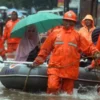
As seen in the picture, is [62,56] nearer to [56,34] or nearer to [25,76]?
[56,34]

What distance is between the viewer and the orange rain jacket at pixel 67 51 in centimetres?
991

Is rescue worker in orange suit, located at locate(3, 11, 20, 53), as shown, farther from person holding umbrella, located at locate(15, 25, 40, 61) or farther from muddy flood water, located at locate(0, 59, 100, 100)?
muddy flood water, located at locate(0, 59, 100, 100)

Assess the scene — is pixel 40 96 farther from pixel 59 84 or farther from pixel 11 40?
pixel 11 40

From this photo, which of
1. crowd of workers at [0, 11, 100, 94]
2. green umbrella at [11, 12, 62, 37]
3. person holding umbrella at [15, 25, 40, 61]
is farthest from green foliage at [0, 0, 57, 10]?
crowd of workers at [0, 11, 100, 94]

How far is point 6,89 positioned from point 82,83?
1.59m

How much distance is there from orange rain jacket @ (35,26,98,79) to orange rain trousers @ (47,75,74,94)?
0.34 feet

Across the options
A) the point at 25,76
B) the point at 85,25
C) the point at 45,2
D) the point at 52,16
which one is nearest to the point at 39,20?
the point at 52,16

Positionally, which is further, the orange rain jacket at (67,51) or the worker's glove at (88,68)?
the worker's glove at (88,68)

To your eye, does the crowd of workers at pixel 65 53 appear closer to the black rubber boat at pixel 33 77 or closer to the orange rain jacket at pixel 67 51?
the orange rain jacket at pixel 67 51

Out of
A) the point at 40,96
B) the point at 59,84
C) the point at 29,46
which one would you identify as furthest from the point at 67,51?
the point at 29,46

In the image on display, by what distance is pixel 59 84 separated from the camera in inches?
396

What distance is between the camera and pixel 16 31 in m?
11.6

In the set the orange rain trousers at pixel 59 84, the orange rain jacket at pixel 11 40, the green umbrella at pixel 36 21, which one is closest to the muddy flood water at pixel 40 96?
the orange rain trousers at pixel 59 84

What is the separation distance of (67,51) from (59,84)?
627mm
